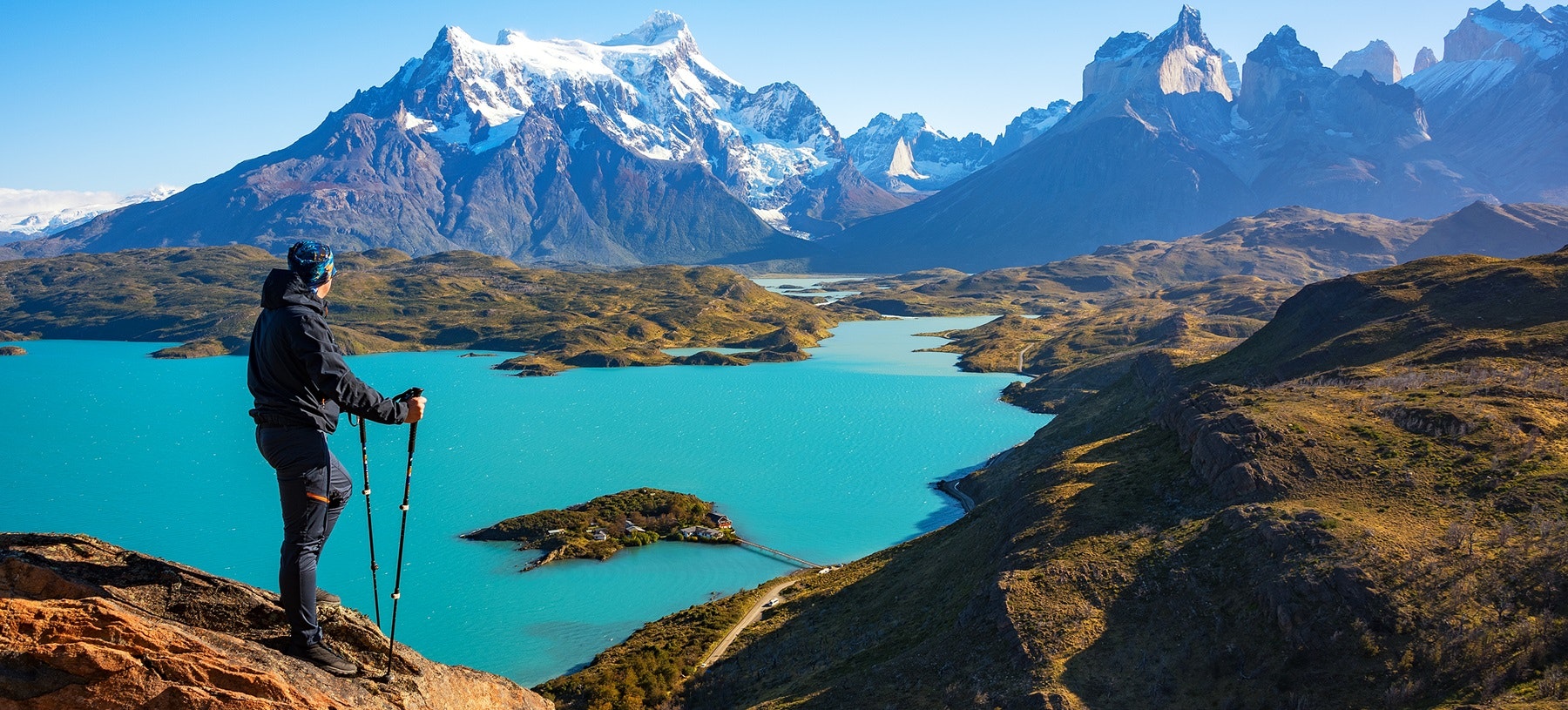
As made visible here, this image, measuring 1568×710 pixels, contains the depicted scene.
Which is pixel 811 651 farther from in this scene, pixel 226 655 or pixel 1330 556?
pixel 226 655

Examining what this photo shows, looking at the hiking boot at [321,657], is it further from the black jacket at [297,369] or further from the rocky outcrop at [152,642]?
the black jacket at [297,369]

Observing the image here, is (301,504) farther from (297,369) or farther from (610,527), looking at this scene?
(610,527)

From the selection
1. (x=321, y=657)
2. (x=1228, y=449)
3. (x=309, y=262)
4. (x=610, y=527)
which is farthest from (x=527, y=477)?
(x=309, y=262)

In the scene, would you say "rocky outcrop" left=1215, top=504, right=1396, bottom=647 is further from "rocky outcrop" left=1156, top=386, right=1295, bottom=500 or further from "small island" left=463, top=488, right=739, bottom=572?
"small island" left=463, top=488, right=739, bottom=572

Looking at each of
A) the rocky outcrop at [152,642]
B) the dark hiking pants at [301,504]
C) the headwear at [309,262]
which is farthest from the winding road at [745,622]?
the headwear at [309,262]

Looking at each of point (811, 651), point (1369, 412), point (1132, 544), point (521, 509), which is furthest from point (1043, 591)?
point (521, 509)

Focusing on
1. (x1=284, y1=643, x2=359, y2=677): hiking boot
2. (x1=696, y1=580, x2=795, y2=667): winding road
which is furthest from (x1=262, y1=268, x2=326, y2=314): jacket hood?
(x1=696, y1=580, x2=795, y2=667): winding road
